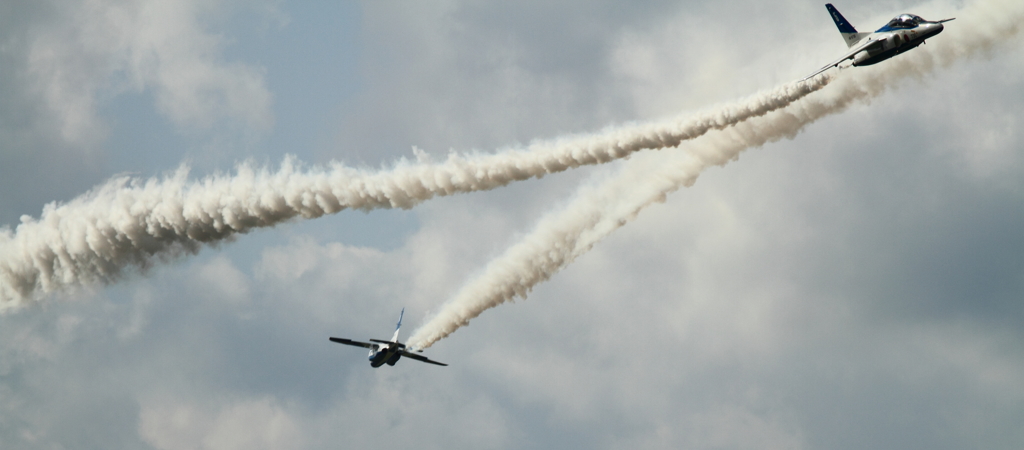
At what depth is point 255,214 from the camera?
233 ft

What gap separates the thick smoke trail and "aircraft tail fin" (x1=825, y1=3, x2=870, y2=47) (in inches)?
140

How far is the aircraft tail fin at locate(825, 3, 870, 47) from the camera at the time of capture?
6444 centimetres

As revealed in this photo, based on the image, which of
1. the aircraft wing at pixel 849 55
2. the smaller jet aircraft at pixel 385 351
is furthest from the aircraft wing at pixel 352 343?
the aircraft wing at pixel 849 55

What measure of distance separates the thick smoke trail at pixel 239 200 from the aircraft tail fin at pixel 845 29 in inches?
140

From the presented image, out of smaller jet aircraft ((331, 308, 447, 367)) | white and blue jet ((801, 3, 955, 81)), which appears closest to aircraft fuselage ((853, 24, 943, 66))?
white and blue jet ((801, 3, 955, 81))

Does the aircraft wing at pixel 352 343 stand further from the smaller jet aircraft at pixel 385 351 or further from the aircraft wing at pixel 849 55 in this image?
the aircraft wing at pixel 849 55

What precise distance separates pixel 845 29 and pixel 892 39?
3.98 m

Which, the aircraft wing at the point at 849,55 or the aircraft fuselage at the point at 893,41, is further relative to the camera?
the aircraft wing at the point at 849,55

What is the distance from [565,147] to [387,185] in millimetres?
10081

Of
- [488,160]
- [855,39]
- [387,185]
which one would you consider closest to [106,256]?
[387,185]

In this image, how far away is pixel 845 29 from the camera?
213 feet

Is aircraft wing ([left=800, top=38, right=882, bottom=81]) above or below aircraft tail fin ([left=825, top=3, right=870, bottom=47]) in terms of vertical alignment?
below

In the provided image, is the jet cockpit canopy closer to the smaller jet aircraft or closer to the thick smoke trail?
the thick smoke trail

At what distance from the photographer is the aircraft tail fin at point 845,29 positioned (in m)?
64.4
